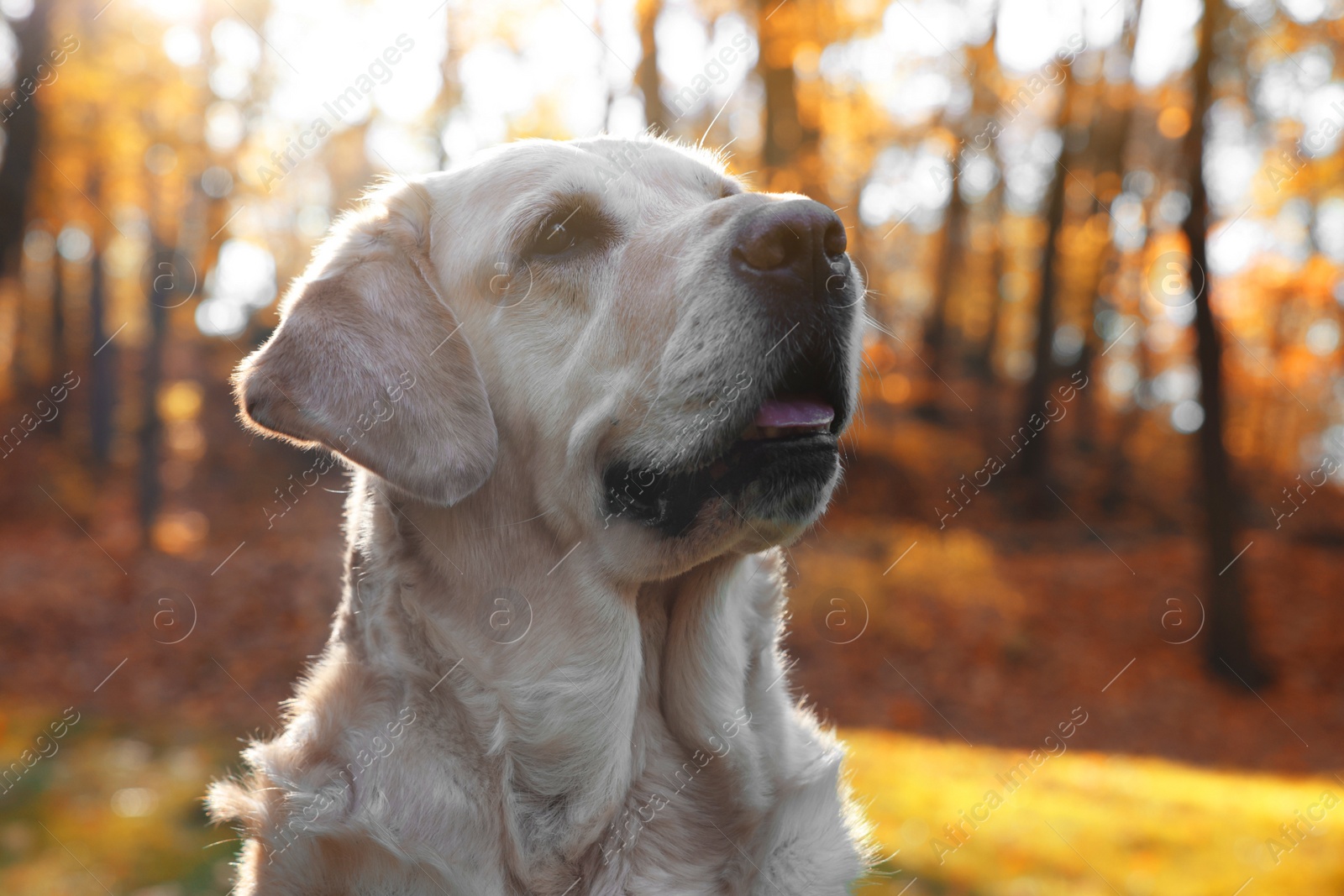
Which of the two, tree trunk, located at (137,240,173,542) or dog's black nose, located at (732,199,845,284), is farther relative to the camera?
tree trunk, located at (137,240,173,542)

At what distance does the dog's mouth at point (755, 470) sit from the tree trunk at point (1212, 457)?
976cm

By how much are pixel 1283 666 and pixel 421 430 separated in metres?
13.4

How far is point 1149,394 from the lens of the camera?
92.4ft

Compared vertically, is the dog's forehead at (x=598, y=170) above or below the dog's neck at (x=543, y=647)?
above

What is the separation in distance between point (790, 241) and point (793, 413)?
0.46 m

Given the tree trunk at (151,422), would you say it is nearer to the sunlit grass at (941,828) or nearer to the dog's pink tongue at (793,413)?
the sunlit grass at (941,828)

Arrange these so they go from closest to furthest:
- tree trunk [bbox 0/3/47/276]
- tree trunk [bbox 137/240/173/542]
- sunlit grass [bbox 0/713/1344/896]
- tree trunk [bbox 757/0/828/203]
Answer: sunlit grass [bbox 0/713/1344/896] → tree trunk [bbox 0/3/47/276] → tree trunk [bbox 757/0/828/203] → tree trunk [bbox 137/240/173/542]

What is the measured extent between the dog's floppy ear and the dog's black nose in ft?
2.85

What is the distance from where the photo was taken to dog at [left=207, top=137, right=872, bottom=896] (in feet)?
8.00

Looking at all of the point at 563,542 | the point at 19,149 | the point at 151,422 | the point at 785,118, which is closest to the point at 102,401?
the point at 151,422

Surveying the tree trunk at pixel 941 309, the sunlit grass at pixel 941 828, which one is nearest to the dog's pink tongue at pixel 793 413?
the sunlit grass at pixel 941 828

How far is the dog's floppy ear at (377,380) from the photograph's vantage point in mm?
2498

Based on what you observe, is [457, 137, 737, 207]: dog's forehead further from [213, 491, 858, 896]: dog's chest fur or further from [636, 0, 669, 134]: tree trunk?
[636, 0, 669, 134]: tree trunk

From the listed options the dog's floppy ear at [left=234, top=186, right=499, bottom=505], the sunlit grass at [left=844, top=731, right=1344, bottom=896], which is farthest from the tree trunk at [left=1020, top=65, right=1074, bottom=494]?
the dog's floppy ear at [left=234, top=186, right=499, bottom=505]
